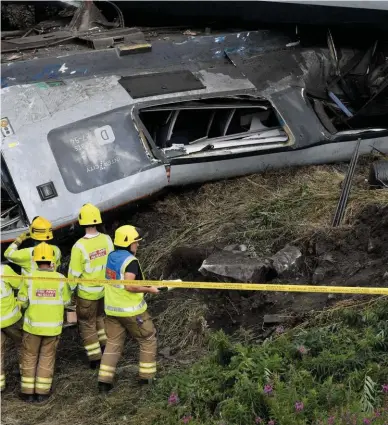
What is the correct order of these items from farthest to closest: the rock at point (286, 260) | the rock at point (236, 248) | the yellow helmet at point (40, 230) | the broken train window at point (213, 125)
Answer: the broken train window at point (213, 125)
the rock at point (236, 248)
the rock at point (286, 260)
the yellow helmet at point (40, 230)

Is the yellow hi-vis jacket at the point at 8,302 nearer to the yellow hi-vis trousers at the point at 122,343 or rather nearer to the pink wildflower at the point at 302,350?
the yellow hi-vis trousers at the point at 122,343

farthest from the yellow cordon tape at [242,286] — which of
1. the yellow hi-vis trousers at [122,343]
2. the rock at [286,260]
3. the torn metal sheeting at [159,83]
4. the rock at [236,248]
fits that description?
the torn metal sheeting at [159,83]

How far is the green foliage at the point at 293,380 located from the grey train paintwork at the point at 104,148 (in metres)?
2.99

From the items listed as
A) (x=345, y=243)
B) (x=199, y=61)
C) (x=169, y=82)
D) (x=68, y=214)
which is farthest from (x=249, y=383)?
(x=199, y=61)

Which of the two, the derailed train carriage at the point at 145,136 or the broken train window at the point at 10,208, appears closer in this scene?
the broken train window at the point at 10,208

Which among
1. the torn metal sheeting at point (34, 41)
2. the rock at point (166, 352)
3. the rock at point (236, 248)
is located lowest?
the rock at point (166, 352)

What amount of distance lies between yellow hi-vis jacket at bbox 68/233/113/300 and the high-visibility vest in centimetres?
46

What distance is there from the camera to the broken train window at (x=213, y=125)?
34.9 feet

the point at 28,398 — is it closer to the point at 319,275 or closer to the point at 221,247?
the point at 221,247

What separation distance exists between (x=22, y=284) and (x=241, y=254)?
7.94 feet

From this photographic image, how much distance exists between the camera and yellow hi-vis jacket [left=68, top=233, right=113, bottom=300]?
7926 mm

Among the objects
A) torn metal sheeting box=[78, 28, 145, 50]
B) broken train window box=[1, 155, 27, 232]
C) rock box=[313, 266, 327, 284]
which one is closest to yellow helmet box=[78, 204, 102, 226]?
broken train window box=[1, 155, 27, 232]

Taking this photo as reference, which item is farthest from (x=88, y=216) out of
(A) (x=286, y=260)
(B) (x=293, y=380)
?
(B) (x=293, y=380)

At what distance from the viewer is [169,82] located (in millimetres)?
10773
